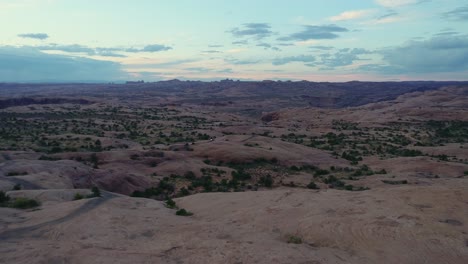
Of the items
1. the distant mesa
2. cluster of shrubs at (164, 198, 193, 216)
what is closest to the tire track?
cluster of shrubs at (164, 198, 193, 216)

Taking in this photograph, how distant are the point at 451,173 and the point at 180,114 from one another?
226ft

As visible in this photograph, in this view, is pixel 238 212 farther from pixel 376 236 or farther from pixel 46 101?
pixel 46 101

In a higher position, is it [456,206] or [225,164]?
[456,206]

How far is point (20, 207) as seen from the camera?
654 inches

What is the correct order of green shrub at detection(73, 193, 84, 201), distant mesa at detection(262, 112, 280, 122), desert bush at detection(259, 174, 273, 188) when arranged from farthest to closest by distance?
distant mesa at detection(262, 112, 280, 122) → desert bush at detection(259, 174, 273, 188) → green shrub at detection(73, 193, 84, 201)

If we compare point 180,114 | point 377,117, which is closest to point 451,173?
point 377,117

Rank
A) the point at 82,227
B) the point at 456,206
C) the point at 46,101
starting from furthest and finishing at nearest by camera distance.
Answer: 1. the point at 46,101
2. the point at 456,206
3. the point at 82,227

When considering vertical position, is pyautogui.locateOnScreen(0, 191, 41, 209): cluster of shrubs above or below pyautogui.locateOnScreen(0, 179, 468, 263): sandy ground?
below

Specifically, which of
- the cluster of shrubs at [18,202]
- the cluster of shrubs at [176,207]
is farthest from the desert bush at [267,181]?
the cluster of shrubs at [18,202]

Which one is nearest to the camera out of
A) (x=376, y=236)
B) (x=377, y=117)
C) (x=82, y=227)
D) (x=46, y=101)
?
(x=376, y=236)

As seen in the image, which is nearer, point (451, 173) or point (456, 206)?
point (456, 206)

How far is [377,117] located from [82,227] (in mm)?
80446

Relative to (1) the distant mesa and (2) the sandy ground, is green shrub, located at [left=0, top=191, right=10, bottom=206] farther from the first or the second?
(1) the distant mesa

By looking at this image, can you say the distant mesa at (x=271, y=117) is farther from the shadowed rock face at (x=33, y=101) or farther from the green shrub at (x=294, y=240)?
the green shrub at (x=294, y=240)
